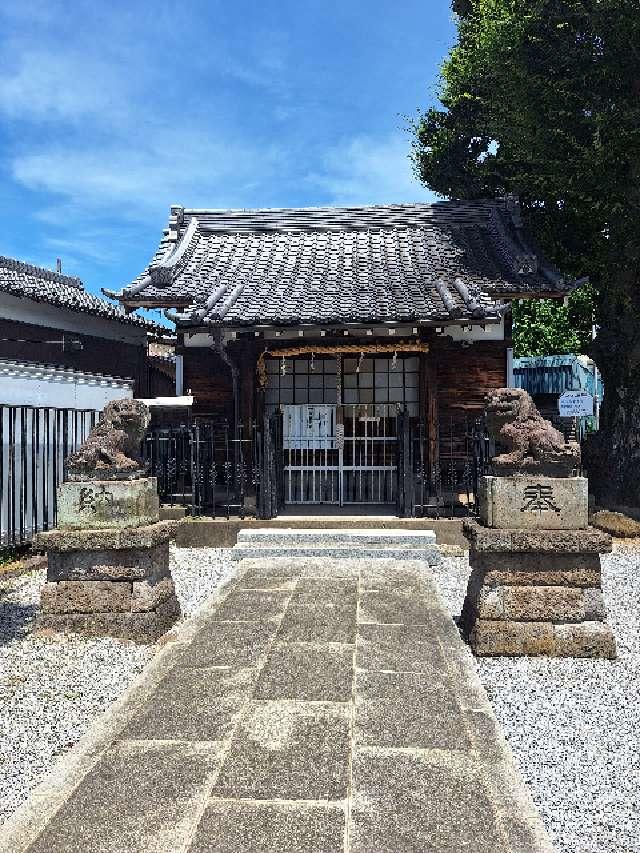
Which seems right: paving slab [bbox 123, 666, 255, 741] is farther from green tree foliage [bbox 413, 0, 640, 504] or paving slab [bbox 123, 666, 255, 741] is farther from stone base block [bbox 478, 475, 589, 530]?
green tree foliage [bbox 413, 0, 640, 504]

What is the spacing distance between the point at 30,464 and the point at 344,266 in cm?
740

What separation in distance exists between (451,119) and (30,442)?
13408mm

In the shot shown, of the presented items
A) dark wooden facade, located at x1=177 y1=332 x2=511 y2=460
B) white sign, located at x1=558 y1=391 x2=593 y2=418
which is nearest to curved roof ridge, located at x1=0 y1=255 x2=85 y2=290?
dark wooden facade, located at x1=177 y1=332 x2=511 y2=460

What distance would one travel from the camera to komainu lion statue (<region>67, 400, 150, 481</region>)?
547 cm

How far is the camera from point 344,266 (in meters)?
12.2

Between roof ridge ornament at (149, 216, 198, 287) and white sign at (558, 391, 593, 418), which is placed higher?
roof ridge ornament at (149, 216, 198, 287)

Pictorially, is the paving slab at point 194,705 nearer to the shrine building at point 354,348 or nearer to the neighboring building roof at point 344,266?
the shrine building at point 354,348

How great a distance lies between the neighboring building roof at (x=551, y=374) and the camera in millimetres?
18484

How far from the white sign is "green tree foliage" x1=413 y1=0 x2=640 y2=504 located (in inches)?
95.4

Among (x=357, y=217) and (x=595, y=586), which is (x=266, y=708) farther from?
(x=357, y=217)

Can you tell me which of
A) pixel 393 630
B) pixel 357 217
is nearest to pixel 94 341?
pixel 357 217

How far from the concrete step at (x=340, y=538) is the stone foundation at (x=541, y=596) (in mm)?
3410

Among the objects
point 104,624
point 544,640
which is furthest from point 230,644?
point 544,640

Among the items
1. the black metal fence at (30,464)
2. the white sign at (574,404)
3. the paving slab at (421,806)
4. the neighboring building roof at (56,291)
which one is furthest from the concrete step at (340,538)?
the neighboring building roof at (56,291)
